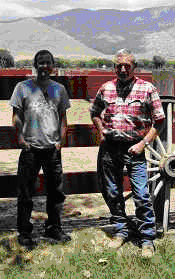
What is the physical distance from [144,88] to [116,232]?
3.98 ft

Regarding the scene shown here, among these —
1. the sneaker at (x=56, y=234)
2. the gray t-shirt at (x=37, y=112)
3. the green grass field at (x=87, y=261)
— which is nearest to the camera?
the green grass field at (x=87, y=261)

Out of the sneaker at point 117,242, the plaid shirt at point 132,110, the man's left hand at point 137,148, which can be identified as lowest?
the sneaker at point 117,242

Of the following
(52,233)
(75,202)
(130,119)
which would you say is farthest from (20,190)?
(75,202)

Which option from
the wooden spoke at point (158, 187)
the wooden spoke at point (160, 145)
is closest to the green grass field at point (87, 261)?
the wooden spoke at point (158, 187)

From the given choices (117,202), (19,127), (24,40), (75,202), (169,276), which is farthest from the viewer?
(24,40)

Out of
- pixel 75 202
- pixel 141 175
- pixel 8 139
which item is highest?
pixel 8 139

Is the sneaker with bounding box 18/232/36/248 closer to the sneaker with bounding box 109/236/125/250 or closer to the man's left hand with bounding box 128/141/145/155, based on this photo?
the sneaker with bounding box 109/236/125/250

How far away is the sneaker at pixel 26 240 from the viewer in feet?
10.8

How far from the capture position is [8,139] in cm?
359

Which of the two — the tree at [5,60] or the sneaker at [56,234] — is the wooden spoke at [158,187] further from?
the tree at [5,60]

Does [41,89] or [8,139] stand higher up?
[41,89]

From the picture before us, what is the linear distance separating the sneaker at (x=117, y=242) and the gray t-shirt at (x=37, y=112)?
37.5 inches

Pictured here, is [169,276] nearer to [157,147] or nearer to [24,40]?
[157,147]

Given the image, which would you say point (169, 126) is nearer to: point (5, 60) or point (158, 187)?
point (158, 187)
